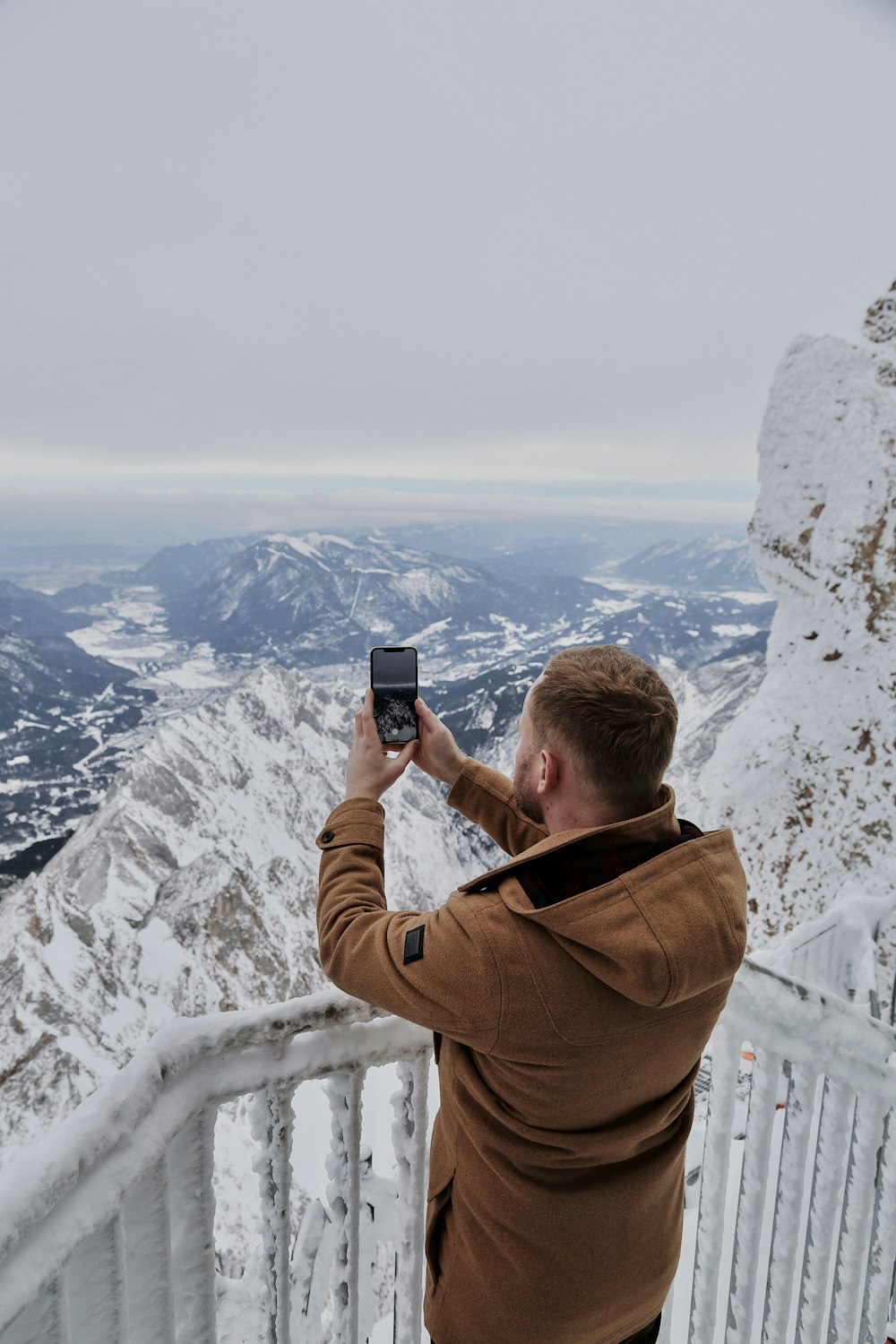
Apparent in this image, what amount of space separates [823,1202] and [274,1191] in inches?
63.1

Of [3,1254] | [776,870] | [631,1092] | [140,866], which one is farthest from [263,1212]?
[140,866]

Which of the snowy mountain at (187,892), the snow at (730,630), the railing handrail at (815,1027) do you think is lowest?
the snowy mountain at (187,892)

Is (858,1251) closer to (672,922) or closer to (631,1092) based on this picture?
(631,1092)

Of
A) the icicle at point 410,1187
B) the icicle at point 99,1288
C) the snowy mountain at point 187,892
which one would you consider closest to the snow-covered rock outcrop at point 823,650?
the snowy mountain at point 187,892

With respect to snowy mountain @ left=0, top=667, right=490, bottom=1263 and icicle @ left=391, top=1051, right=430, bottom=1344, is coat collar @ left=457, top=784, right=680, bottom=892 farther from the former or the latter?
snowy mountain @ left=0, top=667, right=490, bottom=1263

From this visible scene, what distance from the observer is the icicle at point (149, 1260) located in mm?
1229

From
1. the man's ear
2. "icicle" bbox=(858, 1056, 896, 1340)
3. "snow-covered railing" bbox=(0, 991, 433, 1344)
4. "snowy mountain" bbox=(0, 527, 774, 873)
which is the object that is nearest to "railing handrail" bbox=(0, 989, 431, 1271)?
"snow-covered railing" bbox=(0, 991, 433, 1344)

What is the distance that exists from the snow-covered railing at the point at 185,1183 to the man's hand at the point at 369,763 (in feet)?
1.40

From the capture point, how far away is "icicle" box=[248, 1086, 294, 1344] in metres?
1.45

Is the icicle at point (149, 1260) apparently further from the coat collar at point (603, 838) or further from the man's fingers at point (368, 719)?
the man's fingers at point (368, 719)

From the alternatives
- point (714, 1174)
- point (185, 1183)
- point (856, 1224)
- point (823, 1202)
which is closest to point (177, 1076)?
point (185, 1183)

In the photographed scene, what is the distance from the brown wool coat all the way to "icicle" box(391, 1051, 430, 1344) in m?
0.12

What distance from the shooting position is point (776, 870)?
991 centimetres

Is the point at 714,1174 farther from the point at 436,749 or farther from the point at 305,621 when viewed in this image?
the point at 305,621
